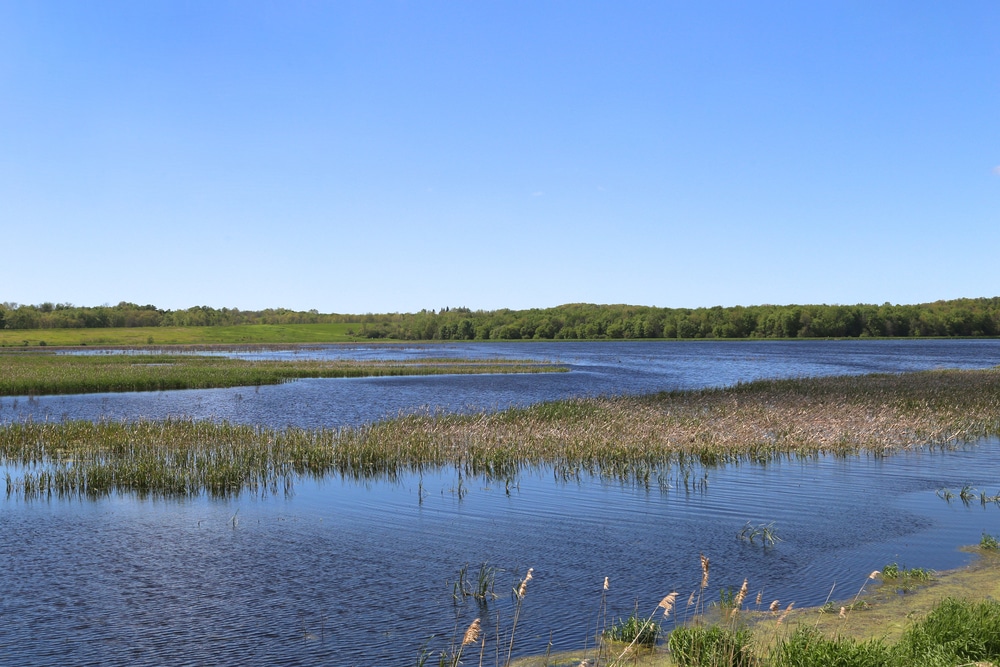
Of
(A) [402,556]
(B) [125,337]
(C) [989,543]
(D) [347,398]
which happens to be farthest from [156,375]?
(B) [125,337]

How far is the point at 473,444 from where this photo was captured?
24.4m

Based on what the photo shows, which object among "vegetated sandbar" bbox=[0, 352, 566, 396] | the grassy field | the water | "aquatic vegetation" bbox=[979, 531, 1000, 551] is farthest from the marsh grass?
the grassy field

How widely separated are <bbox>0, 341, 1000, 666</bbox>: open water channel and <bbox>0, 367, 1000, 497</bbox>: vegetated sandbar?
1359 mm

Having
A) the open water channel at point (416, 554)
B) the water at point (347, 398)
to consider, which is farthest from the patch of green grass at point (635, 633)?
the water at point (347, 398)

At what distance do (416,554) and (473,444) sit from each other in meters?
10.5

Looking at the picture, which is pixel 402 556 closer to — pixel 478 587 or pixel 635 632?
pixel 478 587

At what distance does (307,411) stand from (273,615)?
29.1 meters

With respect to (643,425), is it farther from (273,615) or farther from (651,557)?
(273,615)

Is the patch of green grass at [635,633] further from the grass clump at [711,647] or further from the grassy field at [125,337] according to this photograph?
the grassy field at [125,337]

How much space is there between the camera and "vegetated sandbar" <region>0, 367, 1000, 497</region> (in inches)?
814

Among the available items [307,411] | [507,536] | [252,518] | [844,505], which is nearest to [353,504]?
[252,518]

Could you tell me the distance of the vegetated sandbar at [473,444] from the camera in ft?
67.9

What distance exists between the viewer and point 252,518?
55.1ft

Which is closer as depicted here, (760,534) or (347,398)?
(760,534)
